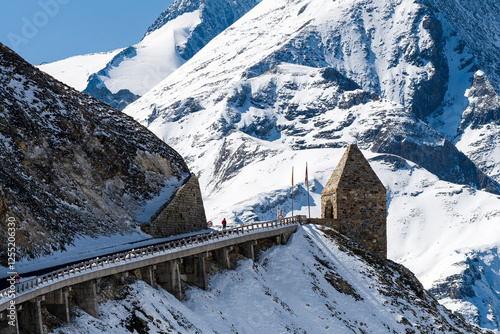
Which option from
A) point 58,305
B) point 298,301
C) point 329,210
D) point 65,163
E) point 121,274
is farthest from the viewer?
point 329,210

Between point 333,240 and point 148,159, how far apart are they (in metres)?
24.0

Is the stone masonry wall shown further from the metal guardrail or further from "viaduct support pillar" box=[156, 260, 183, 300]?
"viaduct support pillar" box=[156, 260, 183, 300]

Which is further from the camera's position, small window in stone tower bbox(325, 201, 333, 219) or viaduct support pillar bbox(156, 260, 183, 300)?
small window in stone tower bbox(325, 201, 333, 219)

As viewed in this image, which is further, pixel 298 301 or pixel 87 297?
pixel 298 301

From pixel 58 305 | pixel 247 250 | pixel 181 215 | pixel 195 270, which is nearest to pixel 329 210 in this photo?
pixel 181 215

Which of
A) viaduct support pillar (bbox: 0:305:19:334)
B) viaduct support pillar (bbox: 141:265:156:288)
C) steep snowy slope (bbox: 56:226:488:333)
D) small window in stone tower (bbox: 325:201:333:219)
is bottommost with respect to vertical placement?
steep snowy slope (bbox: 56:226:488:333)

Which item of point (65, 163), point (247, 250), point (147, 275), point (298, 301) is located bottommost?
point (298, 301)

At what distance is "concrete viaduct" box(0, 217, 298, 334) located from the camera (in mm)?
44562

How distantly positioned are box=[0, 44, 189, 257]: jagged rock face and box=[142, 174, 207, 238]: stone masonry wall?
2.41 meters

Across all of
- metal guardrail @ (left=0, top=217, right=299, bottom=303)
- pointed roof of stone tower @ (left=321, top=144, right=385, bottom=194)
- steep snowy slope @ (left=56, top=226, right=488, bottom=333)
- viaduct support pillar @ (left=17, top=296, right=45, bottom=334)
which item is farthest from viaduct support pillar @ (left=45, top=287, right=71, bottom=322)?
pointed roof of stone tower @ (left=321, top=144, right=385, bottom=194)

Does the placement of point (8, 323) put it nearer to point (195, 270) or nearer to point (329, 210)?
point (195, 270)

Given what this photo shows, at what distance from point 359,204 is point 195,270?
2404cm

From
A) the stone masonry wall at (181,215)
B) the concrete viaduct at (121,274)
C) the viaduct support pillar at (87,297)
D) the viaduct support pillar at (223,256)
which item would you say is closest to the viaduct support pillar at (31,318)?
the concrete viaduct at (121,274)

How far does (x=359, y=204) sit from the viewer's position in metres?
82.8
